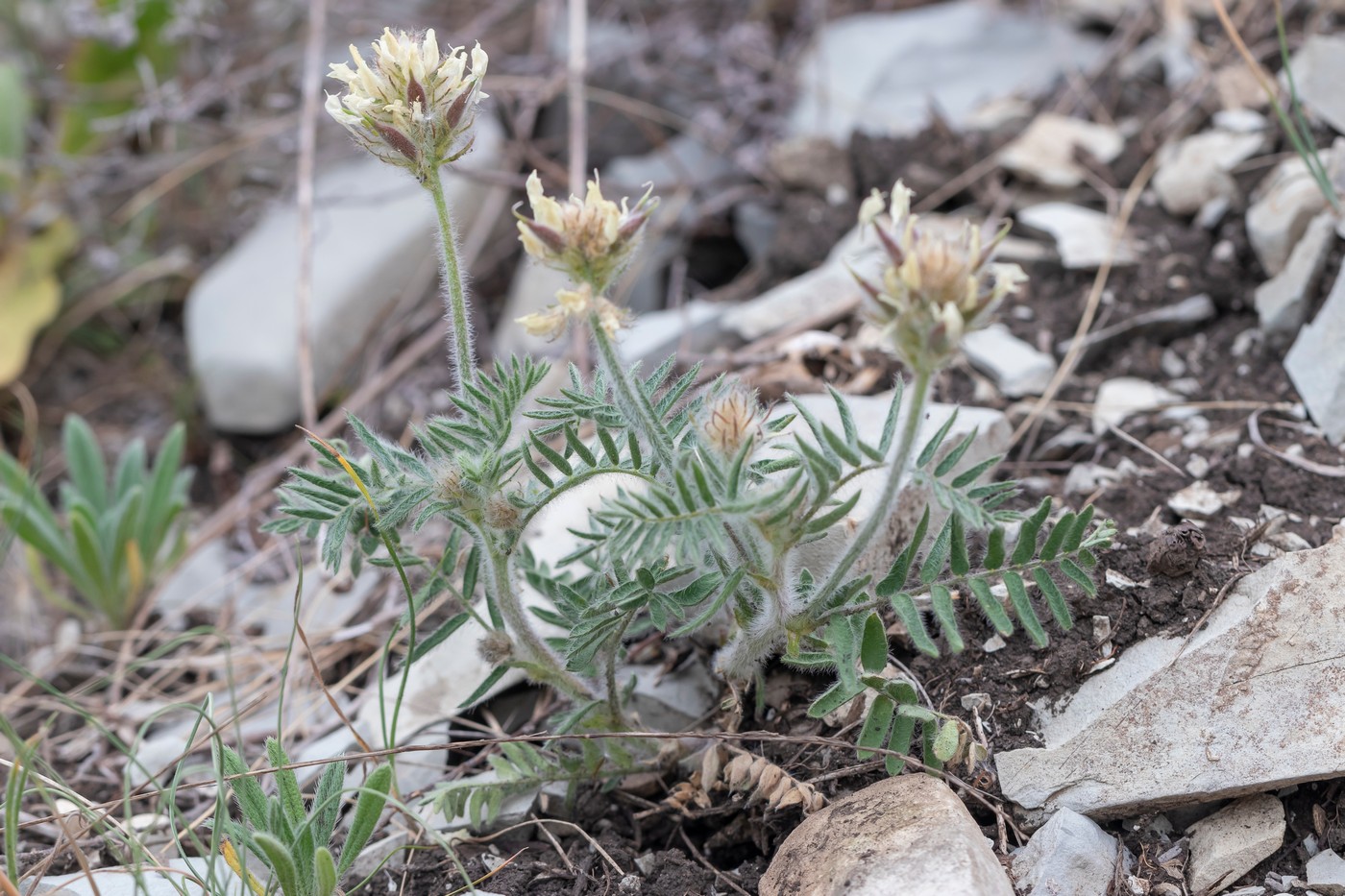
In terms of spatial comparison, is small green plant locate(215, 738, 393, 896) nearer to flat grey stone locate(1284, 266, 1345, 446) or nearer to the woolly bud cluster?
the woolly bud cluster

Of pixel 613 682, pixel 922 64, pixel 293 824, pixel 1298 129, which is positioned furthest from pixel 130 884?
pixel 922 64

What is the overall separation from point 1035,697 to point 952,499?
50cm

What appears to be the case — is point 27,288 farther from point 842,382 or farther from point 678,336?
point 842,382

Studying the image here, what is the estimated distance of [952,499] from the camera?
1.70 metres

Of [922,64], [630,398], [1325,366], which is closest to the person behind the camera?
[630,398]

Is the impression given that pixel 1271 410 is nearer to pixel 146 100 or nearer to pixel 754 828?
pixel 754 828

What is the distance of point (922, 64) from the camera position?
453cm

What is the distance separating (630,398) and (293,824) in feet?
2.82

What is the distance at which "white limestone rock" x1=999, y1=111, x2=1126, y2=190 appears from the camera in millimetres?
3566

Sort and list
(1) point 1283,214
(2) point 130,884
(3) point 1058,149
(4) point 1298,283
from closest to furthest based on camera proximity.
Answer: (2) point 130,884 < (4) point 1298,283 < (1) point 1283,214 < (3) point 1058,149

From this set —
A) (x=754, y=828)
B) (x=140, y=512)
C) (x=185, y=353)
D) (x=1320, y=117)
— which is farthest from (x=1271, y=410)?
(x=185, y=353)

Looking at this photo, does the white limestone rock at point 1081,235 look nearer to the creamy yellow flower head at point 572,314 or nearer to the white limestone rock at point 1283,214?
the white limestone rock at point 1283,214

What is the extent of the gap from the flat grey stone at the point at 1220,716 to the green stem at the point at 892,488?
41cm

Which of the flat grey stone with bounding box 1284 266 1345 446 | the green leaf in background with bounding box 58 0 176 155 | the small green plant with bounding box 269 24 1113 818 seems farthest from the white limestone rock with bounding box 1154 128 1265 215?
the green leaf in background with bounding box 58 0 176 155
